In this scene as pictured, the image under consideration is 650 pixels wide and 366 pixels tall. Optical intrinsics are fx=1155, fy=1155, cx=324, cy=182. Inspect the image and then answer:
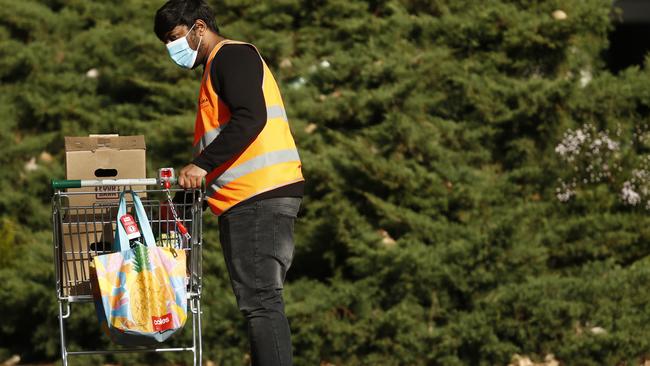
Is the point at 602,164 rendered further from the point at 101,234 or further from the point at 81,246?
the point at 81,246

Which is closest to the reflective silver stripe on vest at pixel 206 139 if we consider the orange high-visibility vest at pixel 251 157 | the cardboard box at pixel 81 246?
the orange high-visibility vest at pixel 251 157

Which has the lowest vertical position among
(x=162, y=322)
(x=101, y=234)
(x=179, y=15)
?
(x=162, y=322)

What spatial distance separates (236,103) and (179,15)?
18.9 inches

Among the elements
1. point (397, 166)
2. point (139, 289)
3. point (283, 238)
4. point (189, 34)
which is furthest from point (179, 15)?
point (397, 166)

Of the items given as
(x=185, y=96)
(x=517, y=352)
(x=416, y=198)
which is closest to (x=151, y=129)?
(x=185, y=96)

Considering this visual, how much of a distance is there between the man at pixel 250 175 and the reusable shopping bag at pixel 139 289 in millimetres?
246

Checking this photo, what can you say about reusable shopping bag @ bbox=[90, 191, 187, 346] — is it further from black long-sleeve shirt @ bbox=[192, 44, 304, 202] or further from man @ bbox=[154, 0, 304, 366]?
black long-sleeve shirt @ bbox=[192, 44, 304, 202]

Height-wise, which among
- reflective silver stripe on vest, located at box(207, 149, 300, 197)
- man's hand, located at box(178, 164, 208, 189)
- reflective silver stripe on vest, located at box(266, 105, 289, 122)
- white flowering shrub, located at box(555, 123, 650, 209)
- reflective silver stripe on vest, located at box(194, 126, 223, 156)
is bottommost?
man's hand, located at box(178, 164, 208, 189)

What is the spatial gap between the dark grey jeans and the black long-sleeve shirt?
9 cm

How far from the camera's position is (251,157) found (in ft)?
14.8

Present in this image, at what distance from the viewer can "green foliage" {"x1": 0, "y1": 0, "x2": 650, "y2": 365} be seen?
21.7 feet

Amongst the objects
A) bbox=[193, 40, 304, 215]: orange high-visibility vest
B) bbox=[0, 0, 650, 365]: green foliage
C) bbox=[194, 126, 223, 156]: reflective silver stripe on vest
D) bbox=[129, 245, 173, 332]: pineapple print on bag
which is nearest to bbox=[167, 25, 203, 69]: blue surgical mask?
bbox=[193, 40, 304, 215]: orange high-visibility vest

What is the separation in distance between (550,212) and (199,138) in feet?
10.4

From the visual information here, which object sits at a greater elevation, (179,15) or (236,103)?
(179,15)
